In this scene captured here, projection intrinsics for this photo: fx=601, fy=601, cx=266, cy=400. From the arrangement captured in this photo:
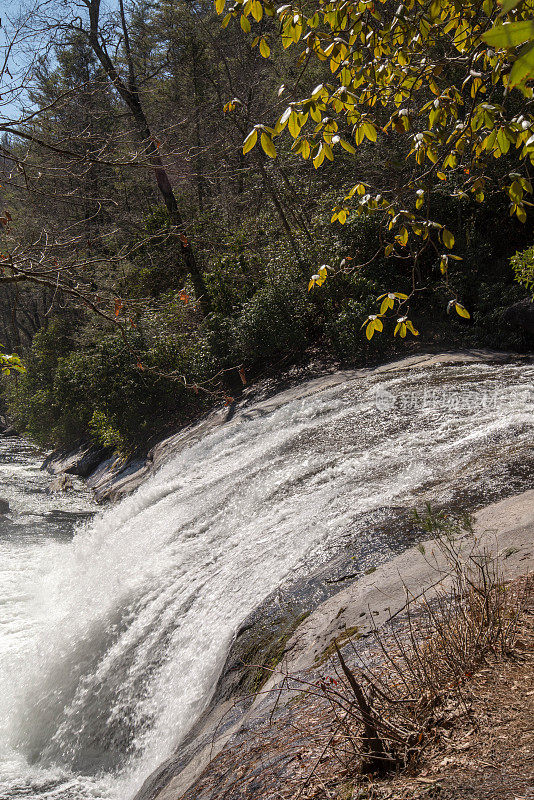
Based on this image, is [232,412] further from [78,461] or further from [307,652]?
[307,652]

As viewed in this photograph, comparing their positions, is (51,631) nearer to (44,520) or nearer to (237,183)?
(44,520)

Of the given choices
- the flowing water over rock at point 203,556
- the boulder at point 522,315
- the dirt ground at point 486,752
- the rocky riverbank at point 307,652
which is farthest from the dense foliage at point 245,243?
the dirt ground at point 486,752

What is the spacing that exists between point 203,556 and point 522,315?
591cm

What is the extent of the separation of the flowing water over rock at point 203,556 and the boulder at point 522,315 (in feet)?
4.08

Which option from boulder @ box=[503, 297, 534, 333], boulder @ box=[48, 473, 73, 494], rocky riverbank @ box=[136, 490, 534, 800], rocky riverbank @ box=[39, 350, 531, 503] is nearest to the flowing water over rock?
rocky riverbank @ box=[136, 490, 534, 800]

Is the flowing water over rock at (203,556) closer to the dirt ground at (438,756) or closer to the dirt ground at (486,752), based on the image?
the dirt ground at (438,756)

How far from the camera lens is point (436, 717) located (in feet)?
7.02

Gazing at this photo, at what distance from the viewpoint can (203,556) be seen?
218 inches

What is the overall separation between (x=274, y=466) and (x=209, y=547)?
1.38 metres

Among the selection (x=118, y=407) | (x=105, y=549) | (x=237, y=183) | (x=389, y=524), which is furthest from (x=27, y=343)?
(x=389, y=524)

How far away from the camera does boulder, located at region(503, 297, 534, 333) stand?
337 inches

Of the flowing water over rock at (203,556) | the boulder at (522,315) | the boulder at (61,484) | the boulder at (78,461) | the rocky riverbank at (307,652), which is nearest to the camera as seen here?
the rocky riverbank at (307,652)

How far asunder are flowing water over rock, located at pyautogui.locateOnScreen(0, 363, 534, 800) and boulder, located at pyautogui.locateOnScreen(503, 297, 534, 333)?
1243 mm

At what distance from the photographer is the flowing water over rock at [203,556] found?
14.4 ft
